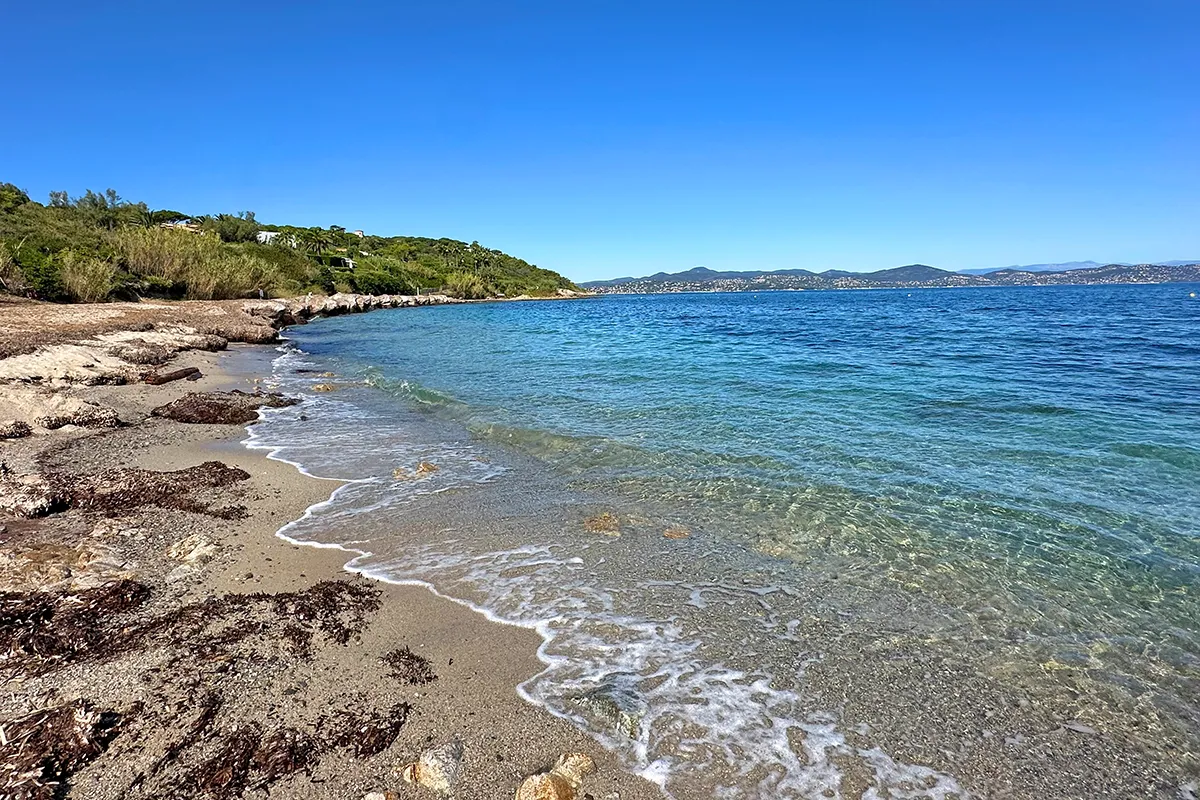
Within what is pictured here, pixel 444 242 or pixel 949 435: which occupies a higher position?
pixel 444 242

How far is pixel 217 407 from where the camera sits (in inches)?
493

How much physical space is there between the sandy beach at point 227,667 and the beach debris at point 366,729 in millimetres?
11

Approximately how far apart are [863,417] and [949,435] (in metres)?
1.80

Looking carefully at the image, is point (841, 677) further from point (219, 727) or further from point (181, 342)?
point (181, 342)

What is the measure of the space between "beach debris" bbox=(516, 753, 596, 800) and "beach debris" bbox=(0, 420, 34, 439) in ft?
35.6

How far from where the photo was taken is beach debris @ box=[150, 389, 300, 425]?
11852 millimetres

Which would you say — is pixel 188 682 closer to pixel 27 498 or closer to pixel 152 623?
pixel 152 623

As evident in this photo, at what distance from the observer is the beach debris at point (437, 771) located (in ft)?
10.5

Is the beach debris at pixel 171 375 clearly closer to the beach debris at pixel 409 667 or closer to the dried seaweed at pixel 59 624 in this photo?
the dried seaweed at pixel 59 624

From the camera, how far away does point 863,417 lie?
12.5m

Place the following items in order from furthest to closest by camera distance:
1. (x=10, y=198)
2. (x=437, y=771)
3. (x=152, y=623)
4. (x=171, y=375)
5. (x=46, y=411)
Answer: (x=10, y=198), (x=171, y=375), (x=46, y=411), (x=152, y=623), (x=437, y=771)

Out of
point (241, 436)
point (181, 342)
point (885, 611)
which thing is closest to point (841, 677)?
point (885, 611)

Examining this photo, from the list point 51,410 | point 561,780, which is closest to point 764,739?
point 561,780

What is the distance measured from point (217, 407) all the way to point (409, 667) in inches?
425
